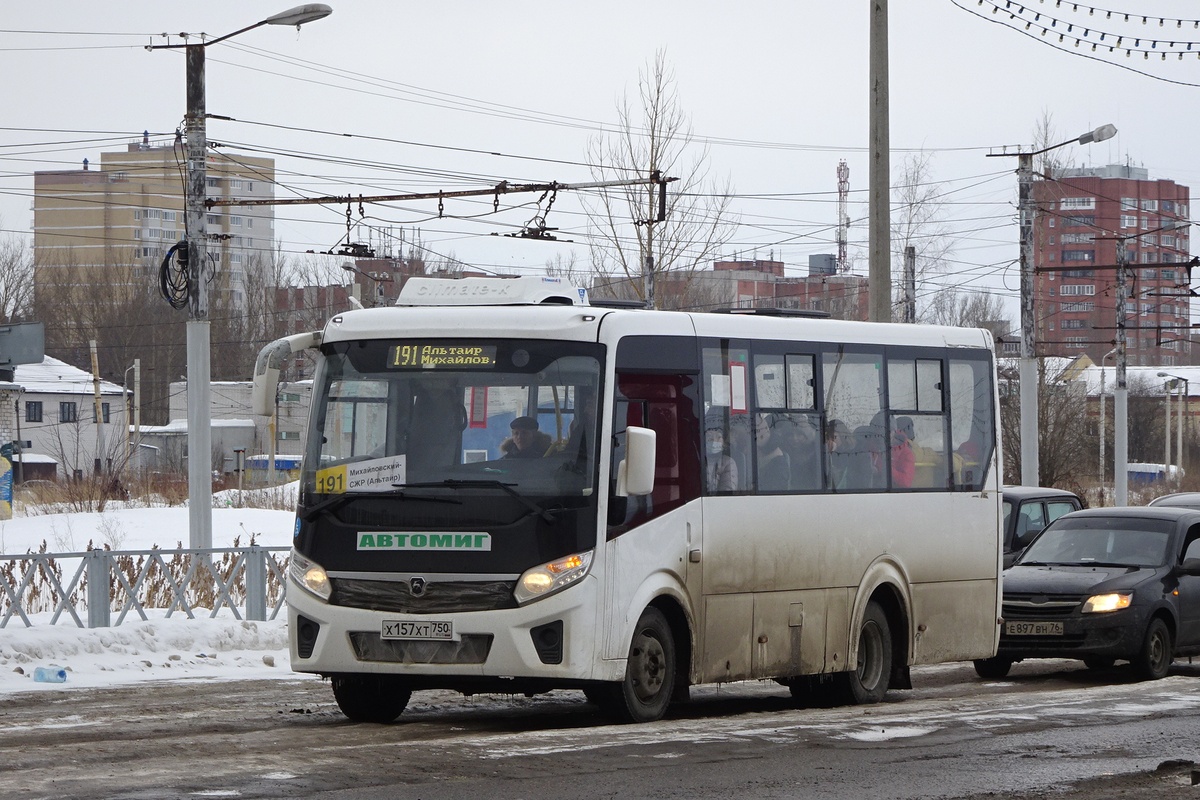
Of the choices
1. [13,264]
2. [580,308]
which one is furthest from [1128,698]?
[13,264]

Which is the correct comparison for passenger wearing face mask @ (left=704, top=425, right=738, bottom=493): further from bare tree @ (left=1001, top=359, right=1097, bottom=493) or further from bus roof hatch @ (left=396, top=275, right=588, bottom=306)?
bare tree @ (left=1001, top=359, right=1097, bottom=493)

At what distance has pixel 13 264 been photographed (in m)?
81.8

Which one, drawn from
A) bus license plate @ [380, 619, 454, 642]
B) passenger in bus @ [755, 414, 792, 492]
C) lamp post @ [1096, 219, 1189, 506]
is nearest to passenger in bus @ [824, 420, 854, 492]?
passenger in bus @ [755, 414, 792, 492]

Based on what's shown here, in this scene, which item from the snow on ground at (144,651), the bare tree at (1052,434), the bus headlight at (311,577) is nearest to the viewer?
the bus headlight at (311,577)

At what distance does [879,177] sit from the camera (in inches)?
773

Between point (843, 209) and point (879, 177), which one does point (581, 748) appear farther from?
point (843, 209)

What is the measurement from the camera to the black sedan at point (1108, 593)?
15328 millimetres

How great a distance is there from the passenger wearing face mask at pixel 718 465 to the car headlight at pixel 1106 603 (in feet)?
17.8

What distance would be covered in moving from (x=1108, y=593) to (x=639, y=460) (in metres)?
7.14

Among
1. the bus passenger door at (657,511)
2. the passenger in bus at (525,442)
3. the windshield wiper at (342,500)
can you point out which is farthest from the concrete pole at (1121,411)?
the windshield wiper at (342,500)

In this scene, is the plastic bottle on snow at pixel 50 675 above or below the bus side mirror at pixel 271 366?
below

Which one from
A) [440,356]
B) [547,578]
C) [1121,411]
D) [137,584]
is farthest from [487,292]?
[1121,411]

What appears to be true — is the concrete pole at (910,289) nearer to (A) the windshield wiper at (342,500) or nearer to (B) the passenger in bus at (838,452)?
(B) the passenger in bus at (838,452)

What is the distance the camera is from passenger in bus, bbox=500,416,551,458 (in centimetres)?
1028
